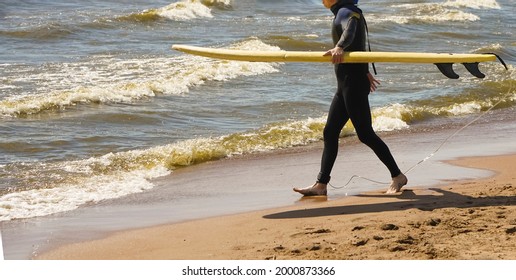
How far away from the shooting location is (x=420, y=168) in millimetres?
8797

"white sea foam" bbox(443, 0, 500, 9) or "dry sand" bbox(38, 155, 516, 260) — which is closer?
"dry sand" bbox(38, 155, 516, 260)

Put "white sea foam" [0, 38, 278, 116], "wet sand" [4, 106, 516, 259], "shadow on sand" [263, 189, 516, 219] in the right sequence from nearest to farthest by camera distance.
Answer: "wet sand" [4, 106, 516, 259], "shadow on sand" [263, 189, 516, 219], "white sea foam" [0, 38, 278, 116]

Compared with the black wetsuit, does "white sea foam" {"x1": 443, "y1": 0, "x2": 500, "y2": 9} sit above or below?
below

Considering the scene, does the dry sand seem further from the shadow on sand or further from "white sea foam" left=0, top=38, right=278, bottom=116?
"white sea foam" left=0, top=38, right=278, bottom=116

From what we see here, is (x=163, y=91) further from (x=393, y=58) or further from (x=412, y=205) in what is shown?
(x=412, y=205)

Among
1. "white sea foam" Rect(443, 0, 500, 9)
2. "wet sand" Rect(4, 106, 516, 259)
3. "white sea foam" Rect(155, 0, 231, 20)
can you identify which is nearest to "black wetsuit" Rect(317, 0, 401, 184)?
"wet sand" Rect(4, 106, 516, 259)

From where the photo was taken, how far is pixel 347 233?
624 centimetres

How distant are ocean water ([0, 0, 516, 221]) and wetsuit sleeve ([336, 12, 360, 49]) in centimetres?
230

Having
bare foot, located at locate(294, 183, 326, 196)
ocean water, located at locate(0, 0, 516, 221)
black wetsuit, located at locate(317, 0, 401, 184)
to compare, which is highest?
black wetsuit, located at locate(317, 0, 401, 184)

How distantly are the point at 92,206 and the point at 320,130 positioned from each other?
4113 mm

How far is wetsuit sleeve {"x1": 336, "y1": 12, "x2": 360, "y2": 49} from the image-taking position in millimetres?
7105

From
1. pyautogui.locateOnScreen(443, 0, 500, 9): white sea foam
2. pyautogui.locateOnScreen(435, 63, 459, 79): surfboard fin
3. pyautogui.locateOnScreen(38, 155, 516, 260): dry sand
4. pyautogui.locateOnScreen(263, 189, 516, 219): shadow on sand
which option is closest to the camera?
pyautogui.locateOnScreen(38, 155, 516, 260): dry sand

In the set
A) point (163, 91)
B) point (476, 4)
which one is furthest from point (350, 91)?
point (476, 4)

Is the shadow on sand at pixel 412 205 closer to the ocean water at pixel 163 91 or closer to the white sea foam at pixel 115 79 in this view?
the ocean water at pixel 163 91
